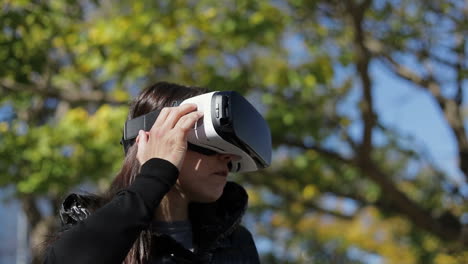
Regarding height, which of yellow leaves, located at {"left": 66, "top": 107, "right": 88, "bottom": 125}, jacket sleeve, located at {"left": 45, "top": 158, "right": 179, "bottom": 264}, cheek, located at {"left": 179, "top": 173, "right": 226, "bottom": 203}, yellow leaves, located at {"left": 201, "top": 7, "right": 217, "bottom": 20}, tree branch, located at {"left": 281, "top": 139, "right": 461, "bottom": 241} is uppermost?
jacket sleeve, located at {"left": 45, "top": 158, "right": 179, "bottom": 264}

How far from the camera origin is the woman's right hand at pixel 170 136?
1714 millimetres

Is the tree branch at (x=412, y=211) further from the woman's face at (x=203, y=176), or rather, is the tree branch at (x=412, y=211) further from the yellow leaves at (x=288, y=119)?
the woman's face at (x=203, y=176)

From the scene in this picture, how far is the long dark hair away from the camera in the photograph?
5.99ft

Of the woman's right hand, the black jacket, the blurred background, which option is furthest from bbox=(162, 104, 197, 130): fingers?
the blurred background

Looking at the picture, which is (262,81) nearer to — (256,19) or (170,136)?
(256,19)

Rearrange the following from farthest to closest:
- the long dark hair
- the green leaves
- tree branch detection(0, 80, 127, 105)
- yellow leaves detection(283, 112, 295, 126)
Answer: the green leaves, yellow leaves detection(283, 112, 295, 126), tree branch detection(0, 80, 127, 105), the long dark hair

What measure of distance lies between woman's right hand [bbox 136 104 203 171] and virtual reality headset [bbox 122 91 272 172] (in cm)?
3

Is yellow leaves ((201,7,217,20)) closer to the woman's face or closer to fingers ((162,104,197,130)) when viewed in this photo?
the woman's face

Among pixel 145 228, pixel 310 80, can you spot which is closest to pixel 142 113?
pixel 145 228

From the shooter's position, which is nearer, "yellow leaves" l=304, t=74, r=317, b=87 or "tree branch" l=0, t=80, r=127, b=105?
"tree branch" l=0, t=80, r=127, b=105

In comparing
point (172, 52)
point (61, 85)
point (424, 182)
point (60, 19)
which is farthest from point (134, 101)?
point (424, 182)

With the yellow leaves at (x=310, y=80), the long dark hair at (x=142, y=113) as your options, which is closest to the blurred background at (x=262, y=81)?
the yellow leaves at (x=310, y=80)

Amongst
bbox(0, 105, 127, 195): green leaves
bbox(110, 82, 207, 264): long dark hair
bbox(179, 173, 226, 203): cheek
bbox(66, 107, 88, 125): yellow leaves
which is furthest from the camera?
bbox(66, 107, 88, 125): yellow leaves

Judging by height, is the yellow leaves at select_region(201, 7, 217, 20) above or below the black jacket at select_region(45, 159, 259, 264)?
below
